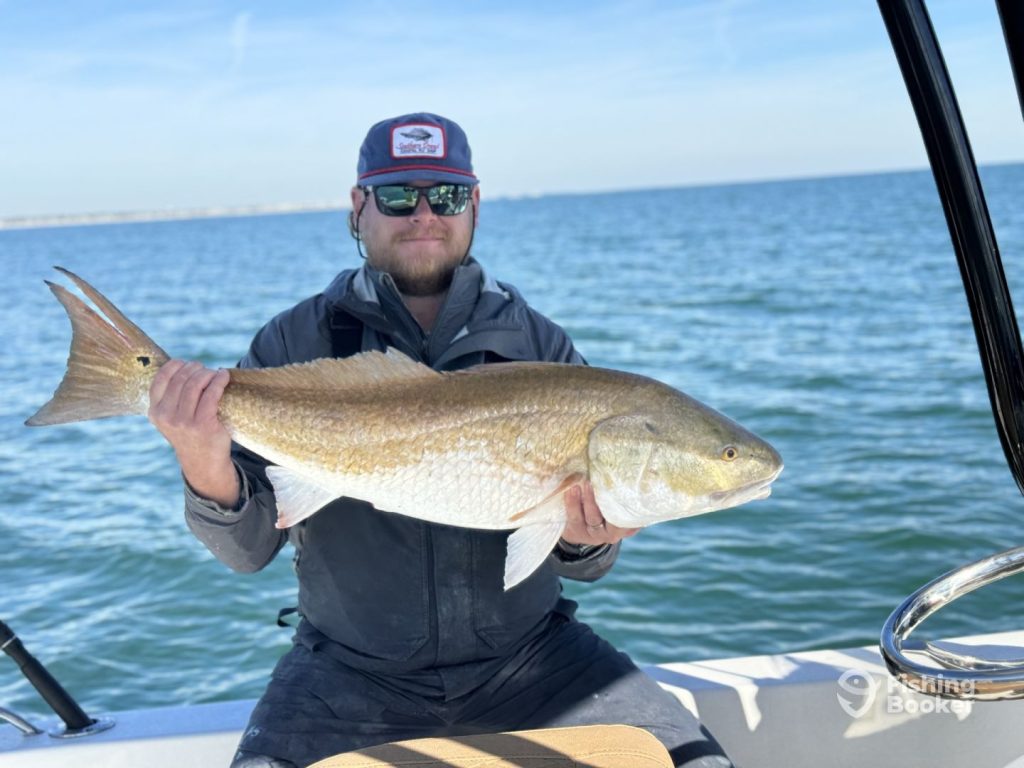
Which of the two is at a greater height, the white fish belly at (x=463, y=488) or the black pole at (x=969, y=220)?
the black pole at (x=969, y=220)

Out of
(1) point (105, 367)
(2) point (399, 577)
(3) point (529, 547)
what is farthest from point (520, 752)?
(1) point (105, 367)

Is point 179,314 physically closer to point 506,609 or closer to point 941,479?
point 941,479

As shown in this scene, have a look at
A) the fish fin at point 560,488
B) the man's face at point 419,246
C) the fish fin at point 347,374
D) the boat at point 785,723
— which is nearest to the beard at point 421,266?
the man's face at point 419,246

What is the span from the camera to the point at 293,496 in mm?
2807

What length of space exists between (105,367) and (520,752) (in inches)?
63.0

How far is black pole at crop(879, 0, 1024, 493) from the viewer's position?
172 cm

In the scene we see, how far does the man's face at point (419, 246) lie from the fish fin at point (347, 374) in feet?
3.43

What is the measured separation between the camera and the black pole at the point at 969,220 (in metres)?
1.72

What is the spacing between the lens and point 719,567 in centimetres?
801

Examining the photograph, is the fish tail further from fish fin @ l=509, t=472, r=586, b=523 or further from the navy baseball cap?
the navy baseball cap

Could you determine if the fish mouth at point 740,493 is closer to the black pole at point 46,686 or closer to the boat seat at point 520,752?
the boat seat at point 520,752

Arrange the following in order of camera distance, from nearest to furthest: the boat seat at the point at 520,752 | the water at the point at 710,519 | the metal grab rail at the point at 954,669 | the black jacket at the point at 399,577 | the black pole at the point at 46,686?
the metal grab rail at the point at 954,669
the boat seat at the point at 520,752
the black jacket at the point at 399,577
the black pole at the point at 46,686
the water at the point at 710,519

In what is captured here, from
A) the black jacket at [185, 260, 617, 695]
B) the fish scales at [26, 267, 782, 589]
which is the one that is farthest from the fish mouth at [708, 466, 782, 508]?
the black jacket at [185, 260, 617, 695]

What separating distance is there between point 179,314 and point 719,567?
23.6m
